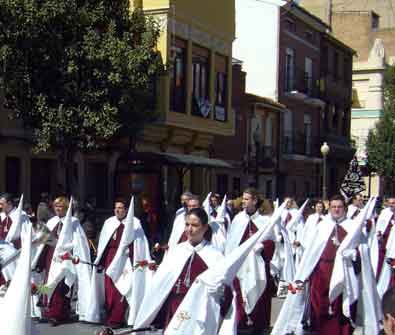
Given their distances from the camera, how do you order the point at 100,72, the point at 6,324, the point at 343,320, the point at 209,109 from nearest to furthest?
the point at 6,324
the point at 343,320
the point at 100,72
the point at 209,109

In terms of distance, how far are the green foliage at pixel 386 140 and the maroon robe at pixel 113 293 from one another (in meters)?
31.5

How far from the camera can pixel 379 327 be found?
8.66m

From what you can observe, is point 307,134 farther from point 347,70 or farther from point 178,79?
point 178,79

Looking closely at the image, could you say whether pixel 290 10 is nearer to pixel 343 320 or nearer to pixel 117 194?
pixel 117 194

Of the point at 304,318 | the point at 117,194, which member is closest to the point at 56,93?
the point at 117,194

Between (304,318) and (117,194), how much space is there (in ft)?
45.4

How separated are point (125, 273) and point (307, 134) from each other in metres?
29.6

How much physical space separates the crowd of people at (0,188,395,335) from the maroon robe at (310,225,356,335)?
11mm

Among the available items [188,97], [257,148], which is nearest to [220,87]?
[188,97]

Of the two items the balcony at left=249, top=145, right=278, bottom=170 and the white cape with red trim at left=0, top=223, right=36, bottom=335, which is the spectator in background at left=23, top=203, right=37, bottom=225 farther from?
the balcony at left=249, top=145, right=278, bottom=170

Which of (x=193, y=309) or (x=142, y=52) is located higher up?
(x=142, y=52)

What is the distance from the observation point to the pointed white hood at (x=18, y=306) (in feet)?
16.0

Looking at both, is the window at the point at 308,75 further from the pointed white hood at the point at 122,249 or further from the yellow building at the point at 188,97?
the pointed white hood at the point at 122,249

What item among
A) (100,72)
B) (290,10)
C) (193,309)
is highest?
(290,10)
